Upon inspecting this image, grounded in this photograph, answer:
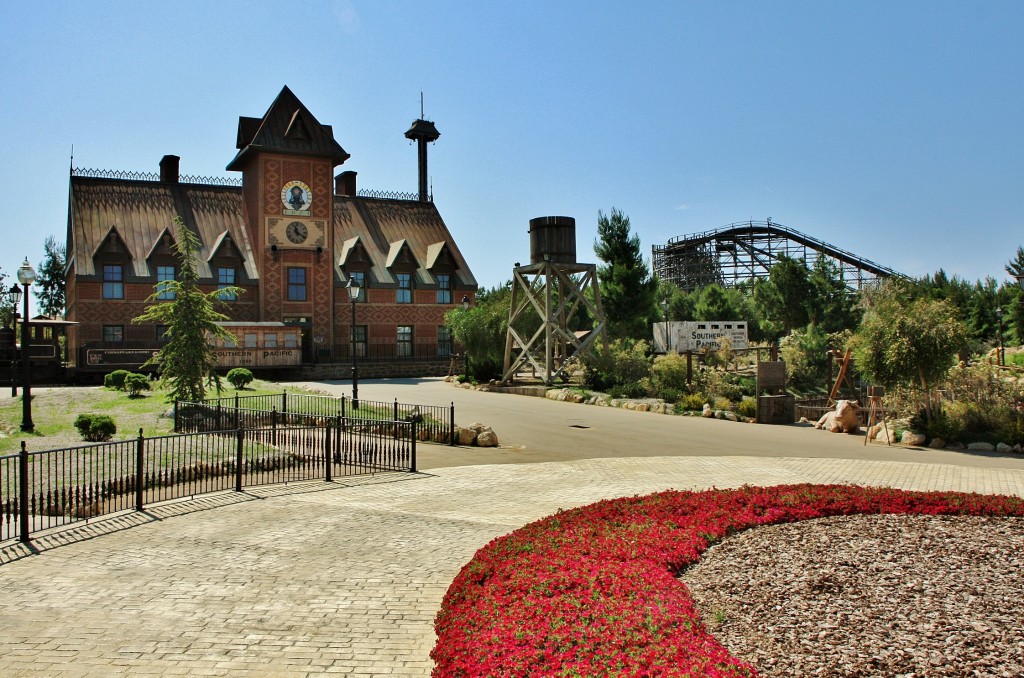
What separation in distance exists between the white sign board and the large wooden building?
49.3 ft

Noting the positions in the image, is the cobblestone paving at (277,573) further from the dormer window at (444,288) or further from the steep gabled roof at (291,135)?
the dormer window at (444,288)

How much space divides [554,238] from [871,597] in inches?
1143

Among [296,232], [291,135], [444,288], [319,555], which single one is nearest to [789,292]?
[444,288]

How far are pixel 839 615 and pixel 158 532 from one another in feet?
26.4

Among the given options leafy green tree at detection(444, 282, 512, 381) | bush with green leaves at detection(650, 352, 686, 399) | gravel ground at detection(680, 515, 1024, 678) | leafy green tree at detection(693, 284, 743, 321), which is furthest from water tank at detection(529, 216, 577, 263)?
leafy green tree at detection(693, 284, 743, 321)

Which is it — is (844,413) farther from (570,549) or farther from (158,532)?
(158,532)

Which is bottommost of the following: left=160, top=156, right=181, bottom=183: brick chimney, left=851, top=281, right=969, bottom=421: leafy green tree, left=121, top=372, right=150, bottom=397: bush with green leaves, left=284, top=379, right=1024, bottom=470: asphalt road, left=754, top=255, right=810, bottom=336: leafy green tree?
A: left=284, top=379, right=1024, bottom=470: asphalt road

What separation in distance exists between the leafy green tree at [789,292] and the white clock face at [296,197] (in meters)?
29.5

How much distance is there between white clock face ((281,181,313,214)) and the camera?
47.7 meters

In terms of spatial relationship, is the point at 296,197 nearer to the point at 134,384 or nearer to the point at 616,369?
the point at 134,384

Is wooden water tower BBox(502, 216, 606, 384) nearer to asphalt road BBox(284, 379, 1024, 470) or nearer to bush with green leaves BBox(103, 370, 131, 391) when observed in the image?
asphalt road BBox(284, 379, 1024, 470)

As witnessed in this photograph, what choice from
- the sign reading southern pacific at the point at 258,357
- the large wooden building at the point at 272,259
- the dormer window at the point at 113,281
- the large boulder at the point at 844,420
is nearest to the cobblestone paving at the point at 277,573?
the large boulder at the point at 844,420

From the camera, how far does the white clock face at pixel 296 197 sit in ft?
156

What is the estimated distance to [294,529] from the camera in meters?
9.88
